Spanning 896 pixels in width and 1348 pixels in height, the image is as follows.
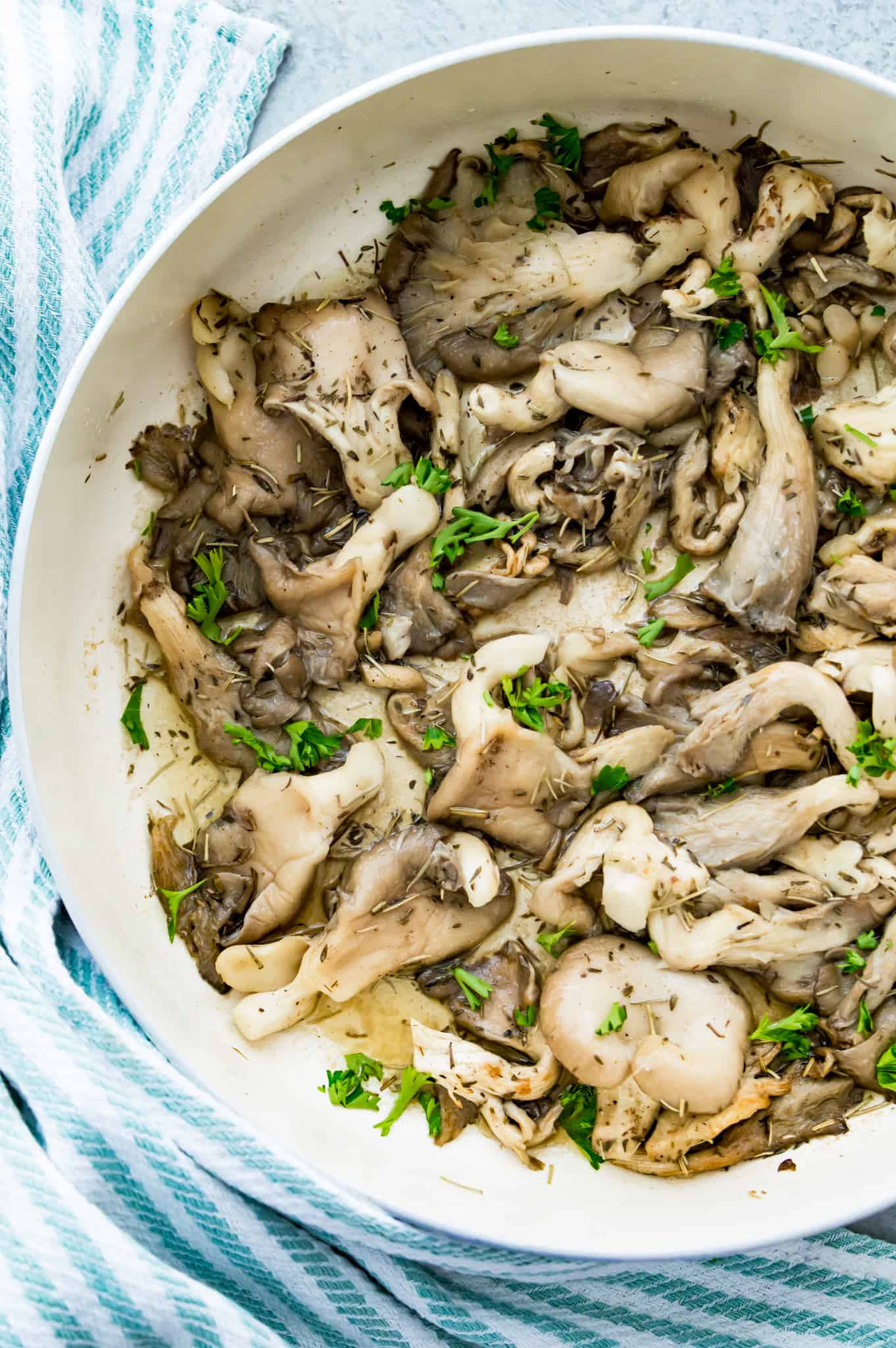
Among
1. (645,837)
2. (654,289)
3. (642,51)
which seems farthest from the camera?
(654,289)

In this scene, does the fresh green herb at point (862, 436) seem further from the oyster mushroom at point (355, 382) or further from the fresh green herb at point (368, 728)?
the fresh green herb at point (368, 728)

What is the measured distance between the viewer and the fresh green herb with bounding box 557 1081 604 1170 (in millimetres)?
2590

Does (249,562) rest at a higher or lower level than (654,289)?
lower

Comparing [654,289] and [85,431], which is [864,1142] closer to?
[654,289]

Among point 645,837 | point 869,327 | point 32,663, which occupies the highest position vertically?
point 32,663

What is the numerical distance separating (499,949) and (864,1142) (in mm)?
904

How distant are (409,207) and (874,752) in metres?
1.61

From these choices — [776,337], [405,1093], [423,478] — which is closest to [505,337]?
[423,478]

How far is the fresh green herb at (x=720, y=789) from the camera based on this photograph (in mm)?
2643

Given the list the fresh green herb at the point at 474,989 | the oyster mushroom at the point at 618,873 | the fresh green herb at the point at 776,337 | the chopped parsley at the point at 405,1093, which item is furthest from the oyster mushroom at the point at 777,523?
the chopped parsley at the point at 405,1093

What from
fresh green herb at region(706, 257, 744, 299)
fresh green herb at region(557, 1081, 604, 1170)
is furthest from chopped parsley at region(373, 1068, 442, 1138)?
fresh green herb at region(706, 257, 744, 299)

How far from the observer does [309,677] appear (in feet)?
8.77

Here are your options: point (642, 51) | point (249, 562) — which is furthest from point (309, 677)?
point (642, 51)

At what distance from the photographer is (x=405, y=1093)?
2.57 meters
